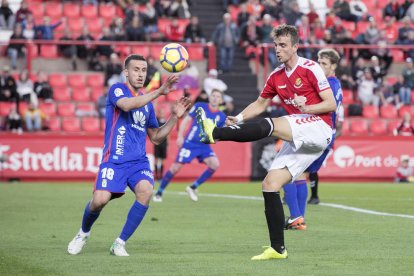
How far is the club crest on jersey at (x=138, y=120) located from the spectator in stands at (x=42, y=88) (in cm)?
1863

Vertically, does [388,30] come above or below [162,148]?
above

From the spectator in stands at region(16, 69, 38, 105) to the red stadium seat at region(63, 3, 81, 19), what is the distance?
15.1ft

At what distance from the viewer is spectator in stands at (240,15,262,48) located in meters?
31.8

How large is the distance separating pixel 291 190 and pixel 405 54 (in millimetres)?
20991

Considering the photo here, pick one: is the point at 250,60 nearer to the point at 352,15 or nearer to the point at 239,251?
the point at 352,15

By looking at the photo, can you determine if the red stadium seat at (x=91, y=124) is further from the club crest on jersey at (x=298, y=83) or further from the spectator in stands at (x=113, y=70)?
the club crest on jersey at (x=298, y=83)

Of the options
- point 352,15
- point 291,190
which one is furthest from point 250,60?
point 291,190

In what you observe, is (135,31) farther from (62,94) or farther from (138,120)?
(138,120)

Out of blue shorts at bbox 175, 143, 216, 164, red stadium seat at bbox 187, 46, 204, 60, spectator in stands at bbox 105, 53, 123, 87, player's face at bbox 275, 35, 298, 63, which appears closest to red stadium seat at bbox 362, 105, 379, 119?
red stadium seat at bbox 187, 46, 204, 60

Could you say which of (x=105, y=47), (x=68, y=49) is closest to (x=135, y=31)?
(x=105, y=47)

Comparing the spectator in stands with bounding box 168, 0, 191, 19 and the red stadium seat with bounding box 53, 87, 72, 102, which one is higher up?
the spectator in stands with bounding box 168, 0, 191, 19

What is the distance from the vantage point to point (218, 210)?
678 inches

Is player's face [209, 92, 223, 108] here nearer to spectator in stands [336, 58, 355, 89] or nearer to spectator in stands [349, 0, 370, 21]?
spectator in stands [336, 58, 355, 89]

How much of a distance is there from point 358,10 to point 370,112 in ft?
18.0
